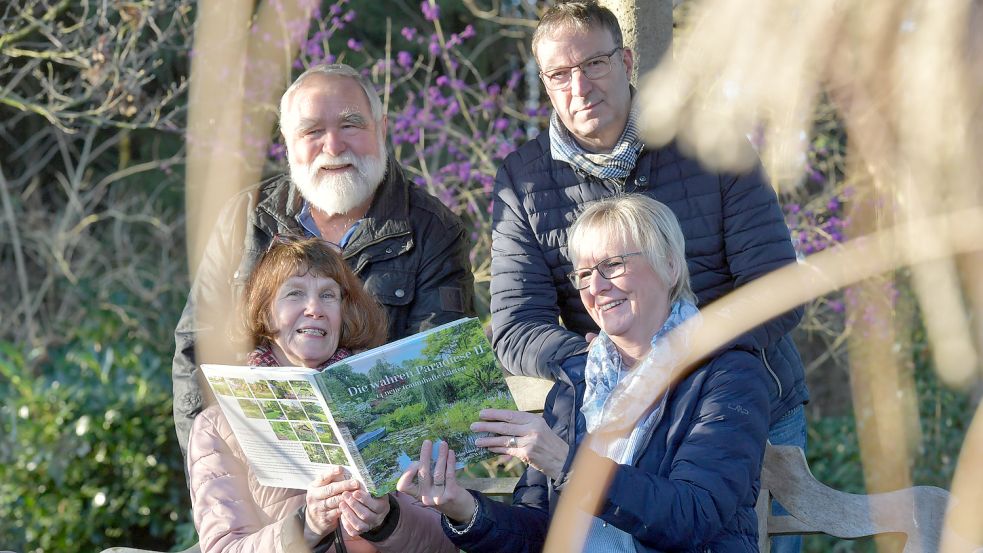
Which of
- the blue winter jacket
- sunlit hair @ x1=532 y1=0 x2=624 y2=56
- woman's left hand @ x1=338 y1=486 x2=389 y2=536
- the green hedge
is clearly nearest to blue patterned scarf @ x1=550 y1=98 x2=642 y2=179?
sunlit hair @ x1=532 y1=0 x2=624 y2=56

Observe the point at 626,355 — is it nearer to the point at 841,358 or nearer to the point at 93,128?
the point at 841,358

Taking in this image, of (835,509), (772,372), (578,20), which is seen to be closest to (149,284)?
(578,20)

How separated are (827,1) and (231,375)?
148cm

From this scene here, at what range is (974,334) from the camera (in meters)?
3.75

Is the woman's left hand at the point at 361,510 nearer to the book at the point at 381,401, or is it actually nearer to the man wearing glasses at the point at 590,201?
the book at the point at 381,401

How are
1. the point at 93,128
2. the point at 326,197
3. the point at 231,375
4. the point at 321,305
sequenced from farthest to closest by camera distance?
the point at 93,128 → the point at 326,197 → the point at 321,305 → the point at 231,375

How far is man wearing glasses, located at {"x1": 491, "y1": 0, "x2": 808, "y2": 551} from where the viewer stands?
3174 mm

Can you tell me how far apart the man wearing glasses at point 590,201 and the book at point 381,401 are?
599 millimetres

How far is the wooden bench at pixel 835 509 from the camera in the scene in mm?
2918

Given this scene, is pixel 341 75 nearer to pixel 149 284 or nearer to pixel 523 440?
pixel 523 440

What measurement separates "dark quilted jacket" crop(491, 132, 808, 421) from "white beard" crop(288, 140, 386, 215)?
40 cm

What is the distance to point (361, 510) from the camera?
2596mm

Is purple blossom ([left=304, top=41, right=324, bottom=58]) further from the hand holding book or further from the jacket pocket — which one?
the hand holding book

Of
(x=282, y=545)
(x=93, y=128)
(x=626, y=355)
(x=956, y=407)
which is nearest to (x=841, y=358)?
(x=956, y=407)
